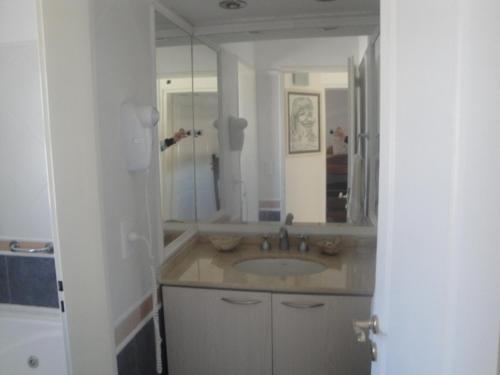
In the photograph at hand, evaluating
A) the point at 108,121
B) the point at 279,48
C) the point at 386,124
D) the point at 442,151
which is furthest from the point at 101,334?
the point at 279,48

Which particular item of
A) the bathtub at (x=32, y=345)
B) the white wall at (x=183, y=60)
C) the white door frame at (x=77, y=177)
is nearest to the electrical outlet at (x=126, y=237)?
the white door frame at (x=77, y=177)

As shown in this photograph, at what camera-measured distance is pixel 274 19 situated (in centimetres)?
221

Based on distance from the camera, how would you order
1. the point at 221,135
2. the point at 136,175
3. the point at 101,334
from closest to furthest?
the point at 101,334, the point at 136,175, the point at 221,135

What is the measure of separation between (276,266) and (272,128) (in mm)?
736

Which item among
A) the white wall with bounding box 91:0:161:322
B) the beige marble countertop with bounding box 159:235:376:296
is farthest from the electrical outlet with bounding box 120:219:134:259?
the beige marble countertop with bounding box 159:235:376:296

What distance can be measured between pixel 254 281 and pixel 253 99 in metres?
1.01

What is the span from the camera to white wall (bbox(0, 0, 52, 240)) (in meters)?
2.10

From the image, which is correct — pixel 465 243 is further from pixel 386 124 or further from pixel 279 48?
pixel 279 48

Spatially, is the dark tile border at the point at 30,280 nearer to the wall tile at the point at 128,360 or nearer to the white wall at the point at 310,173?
the wall tile at the point at 128,360

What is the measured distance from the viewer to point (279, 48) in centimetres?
230

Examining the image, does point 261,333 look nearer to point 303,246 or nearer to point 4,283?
point 303,246

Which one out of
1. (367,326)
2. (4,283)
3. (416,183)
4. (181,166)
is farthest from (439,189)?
(4,283)

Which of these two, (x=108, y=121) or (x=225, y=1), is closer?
(x=108, y=121)

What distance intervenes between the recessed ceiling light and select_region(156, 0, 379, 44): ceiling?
2cm
